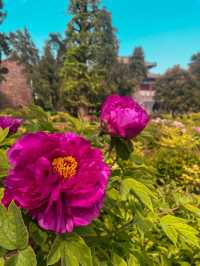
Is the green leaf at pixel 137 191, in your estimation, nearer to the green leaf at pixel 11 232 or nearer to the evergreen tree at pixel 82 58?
the green leaf at pixel 11 232

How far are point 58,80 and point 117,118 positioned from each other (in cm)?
3586

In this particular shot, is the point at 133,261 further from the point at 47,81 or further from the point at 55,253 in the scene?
the point at 47,81

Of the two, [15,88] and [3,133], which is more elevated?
[3,133]

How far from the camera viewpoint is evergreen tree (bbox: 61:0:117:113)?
31.3 metres

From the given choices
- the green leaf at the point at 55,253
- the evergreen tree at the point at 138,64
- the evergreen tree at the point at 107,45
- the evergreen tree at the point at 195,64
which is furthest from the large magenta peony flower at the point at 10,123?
the evergreen tree at the point at 195,64

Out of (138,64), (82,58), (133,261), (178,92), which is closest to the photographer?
(133,261)

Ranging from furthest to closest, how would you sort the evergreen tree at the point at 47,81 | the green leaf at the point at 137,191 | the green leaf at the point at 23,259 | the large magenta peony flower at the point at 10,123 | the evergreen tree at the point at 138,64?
the evergreen tree at the point at 138,64
the evergreen tree at the point at 47,81
the large magenta peony flower at the point at 10,123
the green leaf at the point at 137,191
the green leaf at the point at 23,259

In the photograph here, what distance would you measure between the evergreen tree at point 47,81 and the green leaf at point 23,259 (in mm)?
34408

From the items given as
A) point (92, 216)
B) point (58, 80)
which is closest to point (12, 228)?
point (92, 216)

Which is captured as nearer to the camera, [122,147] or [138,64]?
[122,147]

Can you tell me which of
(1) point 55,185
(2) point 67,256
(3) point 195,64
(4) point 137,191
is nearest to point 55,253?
(2) point 67,256

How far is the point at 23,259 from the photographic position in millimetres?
767

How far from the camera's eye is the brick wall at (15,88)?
135 feet

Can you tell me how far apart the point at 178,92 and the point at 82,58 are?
45.9 ft
